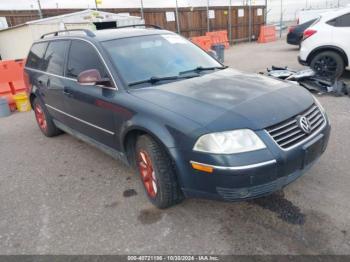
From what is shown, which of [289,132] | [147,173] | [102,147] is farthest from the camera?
[102,147]

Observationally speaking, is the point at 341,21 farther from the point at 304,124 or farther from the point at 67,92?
the point at 67,92

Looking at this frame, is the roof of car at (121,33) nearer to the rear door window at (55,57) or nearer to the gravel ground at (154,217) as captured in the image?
the rear door window at (55,57)

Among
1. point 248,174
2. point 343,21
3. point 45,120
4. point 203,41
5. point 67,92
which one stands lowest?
point 203,41

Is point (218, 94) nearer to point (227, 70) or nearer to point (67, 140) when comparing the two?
point (227, 70)

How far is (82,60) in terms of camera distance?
373cm

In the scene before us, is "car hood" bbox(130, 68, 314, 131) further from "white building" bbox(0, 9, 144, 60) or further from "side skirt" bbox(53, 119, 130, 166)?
"white building" bbox(0, 9, 144, 60)

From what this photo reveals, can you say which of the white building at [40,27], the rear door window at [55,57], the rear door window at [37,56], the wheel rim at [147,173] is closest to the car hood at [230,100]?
the wheel rim at [147,173]

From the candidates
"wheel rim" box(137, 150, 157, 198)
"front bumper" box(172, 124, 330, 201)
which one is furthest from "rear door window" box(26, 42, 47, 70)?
"front bumper" box(172, 124, 330, 201)

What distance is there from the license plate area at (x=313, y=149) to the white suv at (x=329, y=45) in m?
5.36

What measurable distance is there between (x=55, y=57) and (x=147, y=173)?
251 cm

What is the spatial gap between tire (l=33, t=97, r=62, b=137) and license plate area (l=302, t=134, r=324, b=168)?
4.08 meters

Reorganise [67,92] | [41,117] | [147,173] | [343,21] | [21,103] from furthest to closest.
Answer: [21,103] → [343,21] → [41,117] → [67,92] → [147,173]

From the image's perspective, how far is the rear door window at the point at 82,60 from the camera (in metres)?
3.40

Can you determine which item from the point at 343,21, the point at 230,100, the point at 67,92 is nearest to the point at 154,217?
the point at 230,100
